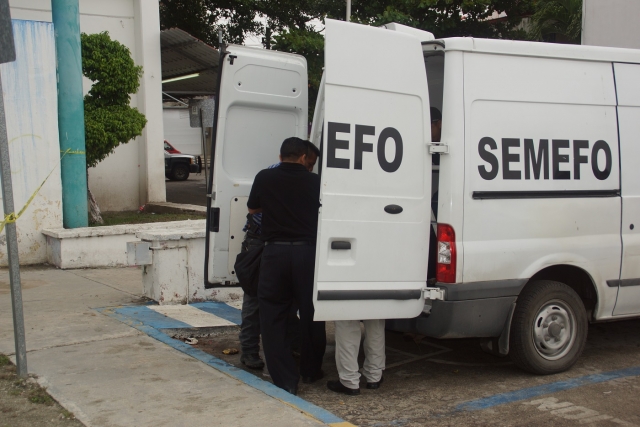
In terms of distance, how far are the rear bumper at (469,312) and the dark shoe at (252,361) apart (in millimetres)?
1161

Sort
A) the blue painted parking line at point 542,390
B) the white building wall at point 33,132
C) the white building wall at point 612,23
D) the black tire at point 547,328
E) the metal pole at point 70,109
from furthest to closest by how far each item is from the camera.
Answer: the white building wall at point 612,23
the metal pole at point 70,109
the white building wall at point 33,132
the black tire at point 547,328
the blue painted parking line at point 542,390

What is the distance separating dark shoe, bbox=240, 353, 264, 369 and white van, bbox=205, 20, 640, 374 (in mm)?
927

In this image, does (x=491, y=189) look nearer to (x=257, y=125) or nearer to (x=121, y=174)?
(x=257, y=125)

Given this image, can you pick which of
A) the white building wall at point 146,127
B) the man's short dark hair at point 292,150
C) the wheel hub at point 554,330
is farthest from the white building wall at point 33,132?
the wheel hub at point 554,330

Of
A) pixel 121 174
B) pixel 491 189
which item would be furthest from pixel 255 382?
pixel 121 174

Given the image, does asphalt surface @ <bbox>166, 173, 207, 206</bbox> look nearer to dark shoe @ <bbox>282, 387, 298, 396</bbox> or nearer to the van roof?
dark shoe @ <bbox>282, 387, 298, 396</bbox>

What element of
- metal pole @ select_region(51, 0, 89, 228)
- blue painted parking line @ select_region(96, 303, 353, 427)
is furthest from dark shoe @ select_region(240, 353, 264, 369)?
metal pole @ select_region(51, 0, 89, 228)

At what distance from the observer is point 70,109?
33.3 feet

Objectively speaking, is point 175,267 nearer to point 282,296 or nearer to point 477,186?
point 282,296

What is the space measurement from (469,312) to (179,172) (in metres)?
23.0

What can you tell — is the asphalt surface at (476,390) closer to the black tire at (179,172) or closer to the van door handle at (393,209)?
the van door handle at (393,209)

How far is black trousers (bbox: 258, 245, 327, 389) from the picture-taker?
4.95 m

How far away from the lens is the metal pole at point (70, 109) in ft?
33.3

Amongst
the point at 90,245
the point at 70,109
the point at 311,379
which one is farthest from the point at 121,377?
the point at 70,109
